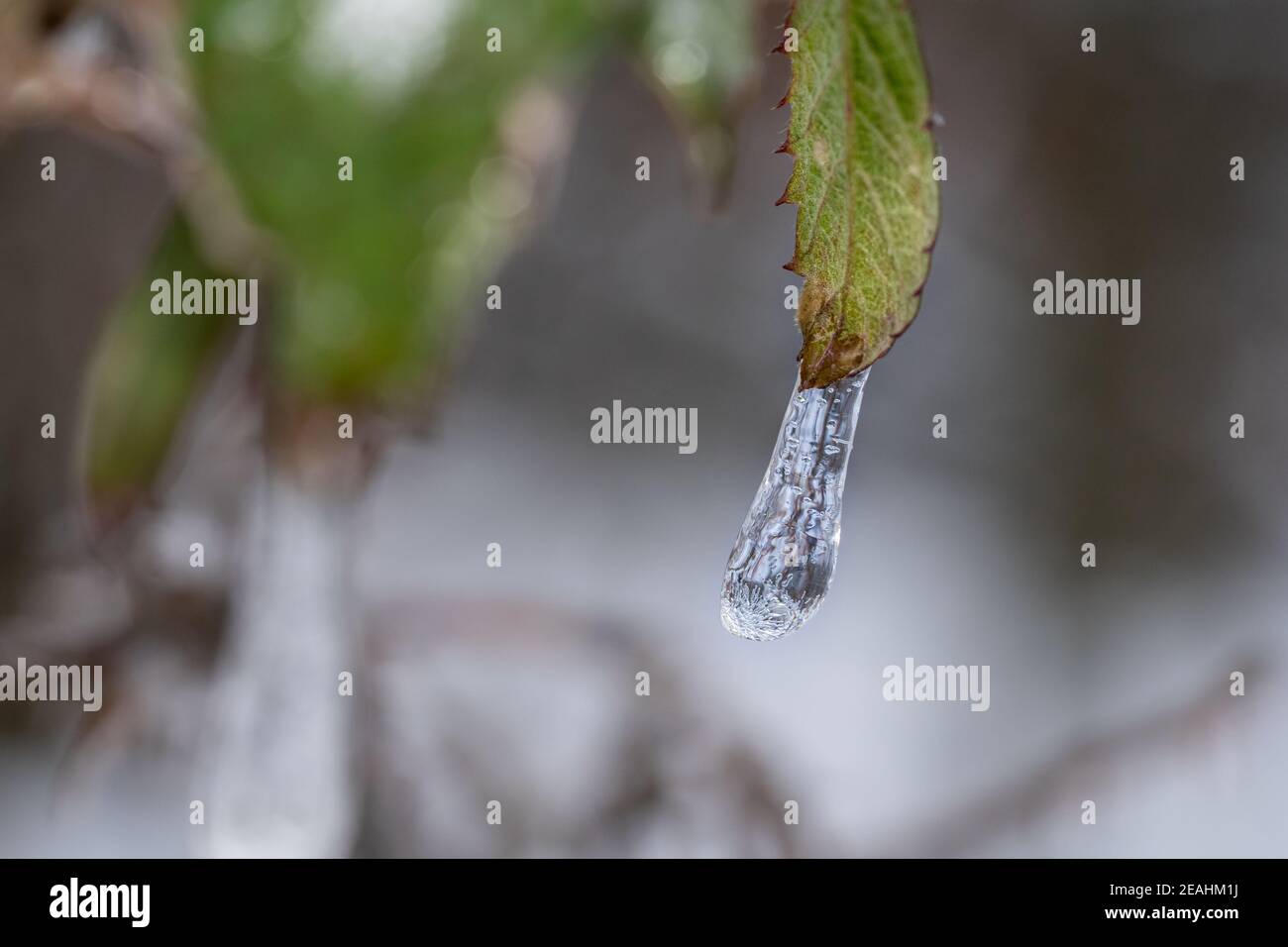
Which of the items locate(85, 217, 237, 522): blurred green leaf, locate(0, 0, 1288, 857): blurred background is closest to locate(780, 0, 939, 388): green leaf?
locate(85, 217, 237, 522): blurred green leaf

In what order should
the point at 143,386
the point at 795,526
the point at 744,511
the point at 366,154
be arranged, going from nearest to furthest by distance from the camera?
the point at 366,154
the point at 795,526
the point at 143,386
the point at 744,511

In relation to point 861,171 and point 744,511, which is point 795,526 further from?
point 744,511

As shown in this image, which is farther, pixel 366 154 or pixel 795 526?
pixel 795 526

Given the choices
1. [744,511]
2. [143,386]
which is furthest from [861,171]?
[744,511]

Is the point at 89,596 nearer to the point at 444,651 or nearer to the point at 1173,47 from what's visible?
the point at 444,651

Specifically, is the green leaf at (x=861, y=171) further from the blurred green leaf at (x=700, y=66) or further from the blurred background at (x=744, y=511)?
the blurred background at (x=744, y=511)

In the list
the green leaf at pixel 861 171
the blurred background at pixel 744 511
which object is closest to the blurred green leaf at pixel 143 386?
the blurred background at pixel 744 511
